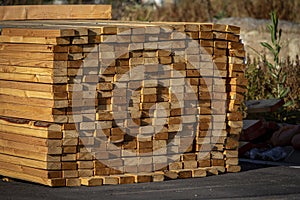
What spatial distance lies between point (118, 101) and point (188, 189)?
43.7 inches

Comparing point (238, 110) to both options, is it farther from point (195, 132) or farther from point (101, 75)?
point (101, 75)

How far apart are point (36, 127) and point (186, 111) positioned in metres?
1.54

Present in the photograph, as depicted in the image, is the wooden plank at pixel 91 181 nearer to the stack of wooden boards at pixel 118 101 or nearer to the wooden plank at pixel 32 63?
the stack of wooden boards at pixel 118 101

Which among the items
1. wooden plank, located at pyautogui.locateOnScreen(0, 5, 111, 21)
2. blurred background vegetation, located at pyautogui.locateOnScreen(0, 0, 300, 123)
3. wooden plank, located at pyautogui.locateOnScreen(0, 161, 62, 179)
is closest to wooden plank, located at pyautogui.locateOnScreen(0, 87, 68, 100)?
wooden plank, located at pyautogui.locateOnScreen(0, 161, 62, 179)

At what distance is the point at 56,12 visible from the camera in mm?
11938

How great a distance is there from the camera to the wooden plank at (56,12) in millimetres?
11766

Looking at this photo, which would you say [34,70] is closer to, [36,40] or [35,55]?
[35,55]

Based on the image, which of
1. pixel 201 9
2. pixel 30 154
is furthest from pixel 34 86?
pixel 201 9

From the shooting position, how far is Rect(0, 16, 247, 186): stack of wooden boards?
841 centimetres

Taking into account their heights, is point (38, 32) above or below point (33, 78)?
above

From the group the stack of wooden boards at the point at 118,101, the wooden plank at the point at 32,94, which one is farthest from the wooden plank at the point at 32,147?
the wooden plank at the point at 32,94

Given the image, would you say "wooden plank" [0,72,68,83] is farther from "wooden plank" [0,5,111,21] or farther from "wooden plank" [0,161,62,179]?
"wooden plank" [0,5,111,21]

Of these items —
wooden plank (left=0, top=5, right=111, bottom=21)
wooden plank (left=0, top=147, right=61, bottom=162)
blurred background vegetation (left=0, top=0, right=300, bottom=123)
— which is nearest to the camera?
wooden plank (left=0, top=147, right=61, bottom=162)

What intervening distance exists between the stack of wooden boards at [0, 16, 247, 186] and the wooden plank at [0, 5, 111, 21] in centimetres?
283
